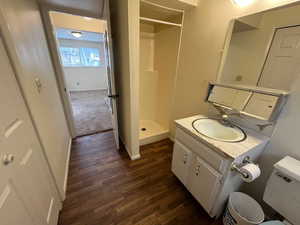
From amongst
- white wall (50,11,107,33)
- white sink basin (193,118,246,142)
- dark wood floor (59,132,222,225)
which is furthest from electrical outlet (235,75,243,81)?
white wall (50,11,107,33)

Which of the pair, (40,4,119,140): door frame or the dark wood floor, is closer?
the dark wood floor

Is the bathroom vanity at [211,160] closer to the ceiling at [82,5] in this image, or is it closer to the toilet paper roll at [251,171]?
the toilet paper roll at [251,171]

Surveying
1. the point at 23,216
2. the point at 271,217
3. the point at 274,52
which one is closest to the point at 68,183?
the point at 23,216

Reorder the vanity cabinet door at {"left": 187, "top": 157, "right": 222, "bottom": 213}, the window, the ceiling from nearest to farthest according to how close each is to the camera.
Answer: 1. the vanity cabinet door at {"left": 187, "top": 157, "right": 222, "bottom": 213}
2. the ceiling
3. the window

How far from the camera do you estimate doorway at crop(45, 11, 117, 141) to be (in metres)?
2.97

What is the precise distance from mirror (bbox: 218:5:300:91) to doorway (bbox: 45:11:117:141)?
2471mm

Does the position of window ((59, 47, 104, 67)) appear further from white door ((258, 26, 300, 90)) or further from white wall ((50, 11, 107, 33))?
white door ((258, 26, 300, 90))

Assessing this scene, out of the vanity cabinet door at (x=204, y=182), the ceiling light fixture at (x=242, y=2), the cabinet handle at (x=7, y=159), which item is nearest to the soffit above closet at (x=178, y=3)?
the ceiling light fixture at (x=242, y=2)

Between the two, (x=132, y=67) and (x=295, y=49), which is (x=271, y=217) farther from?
(x=132, y=67)

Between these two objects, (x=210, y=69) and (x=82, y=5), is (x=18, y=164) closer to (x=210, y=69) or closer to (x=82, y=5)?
(x=210, y=69)

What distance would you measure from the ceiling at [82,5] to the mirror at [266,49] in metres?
1.62

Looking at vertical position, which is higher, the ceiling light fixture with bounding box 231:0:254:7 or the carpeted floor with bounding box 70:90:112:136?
the ceiling light fixture with bounding box 231:0:254:7

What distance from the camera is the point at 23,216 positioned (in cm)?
73

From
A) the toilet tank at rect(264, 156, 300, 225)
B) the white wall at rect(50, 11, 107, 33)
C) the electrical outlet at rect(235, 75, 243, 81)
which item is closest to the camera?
the toilet tank at rect(264, 156, 300, 225)
